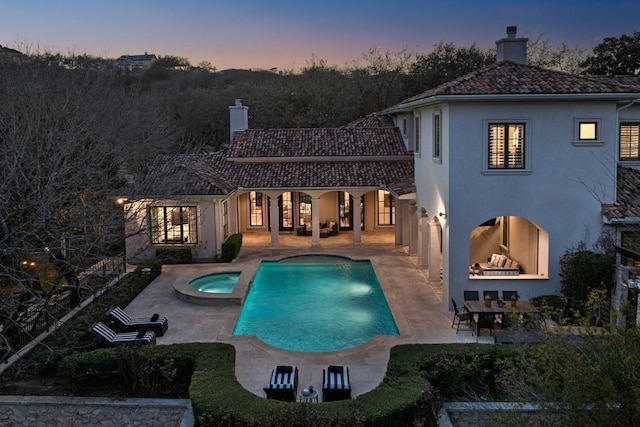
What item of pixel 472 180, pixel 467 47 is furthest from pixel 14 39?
pixel 467 47

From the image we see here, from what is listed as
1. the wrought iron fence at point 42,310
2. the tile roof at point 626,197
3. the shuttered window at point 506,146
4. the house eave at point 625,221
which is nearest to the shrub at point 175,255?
the wrought iron fence at point 42,310

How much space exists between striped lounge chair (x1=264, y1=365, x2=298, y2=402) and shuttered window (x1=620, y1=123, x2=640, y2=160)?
14840 millimetres

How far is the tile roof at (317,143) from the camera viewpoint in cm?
3091

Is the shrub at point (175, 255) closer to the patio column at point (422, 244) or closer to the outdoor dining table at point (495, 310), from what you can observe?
the patio column at point (422, 244)

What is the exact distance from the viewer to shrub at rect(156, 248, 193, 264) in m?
25.5

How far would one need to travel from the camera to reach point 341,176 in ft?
95.8

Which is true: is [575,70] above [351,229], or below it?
above

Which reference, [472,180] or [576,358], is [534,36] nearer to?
[472,180]

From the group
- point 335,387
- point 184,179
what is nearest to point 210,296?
point 184,179

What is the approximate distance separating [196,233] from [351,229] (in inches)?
406

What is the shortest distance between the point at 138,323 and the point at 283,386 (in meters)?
6.37

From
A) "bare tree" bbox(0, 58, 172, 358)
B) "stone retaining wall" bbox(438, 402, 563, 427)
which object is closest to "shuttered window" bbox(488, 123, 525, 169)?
"stone retaining wall" bbox(438, 402, 563, 427)

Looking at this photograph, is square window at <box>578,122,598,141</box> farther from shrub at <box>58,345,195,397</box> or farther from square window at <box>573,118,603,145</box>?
shrub at <box>58,345,195,397</box>

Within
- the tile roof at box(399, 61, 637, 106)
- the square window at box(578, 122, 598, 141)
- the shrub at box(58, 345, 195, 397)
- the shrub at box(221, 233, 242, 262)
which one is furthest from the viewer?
the shrub at box(221, 233, 242, 262)
